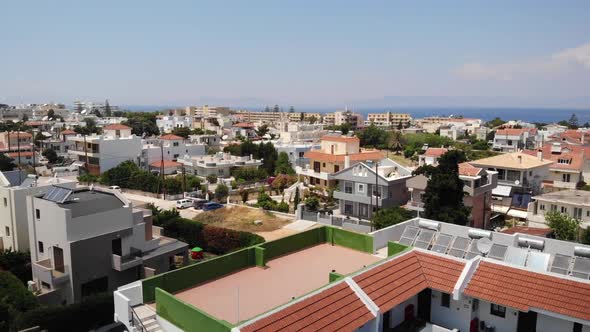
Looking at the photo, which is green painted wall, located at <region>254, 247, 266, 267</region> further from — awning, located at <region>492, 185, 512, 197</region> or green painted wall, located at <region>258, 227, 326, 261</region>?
awning, located at <region>492, 185, 512, 197</region>

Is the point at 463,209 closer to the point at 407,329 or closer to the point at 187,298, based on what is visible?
the point at 407,329

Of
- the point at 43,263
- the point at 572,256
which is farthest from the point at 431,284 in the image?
the point at 43,263

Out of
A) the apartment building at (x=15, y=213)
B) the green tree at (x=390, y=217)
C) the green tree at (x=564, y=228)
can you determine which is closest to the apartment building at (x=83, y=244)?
the apartment building at (x=15, y=213)

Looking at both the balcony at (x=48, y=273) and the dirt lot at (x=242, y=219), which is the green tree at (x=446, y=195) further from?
the balcony at (x=48, y=273)

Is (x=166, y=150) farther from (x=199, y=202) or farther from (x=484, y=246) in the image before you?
(x=484, y=246)

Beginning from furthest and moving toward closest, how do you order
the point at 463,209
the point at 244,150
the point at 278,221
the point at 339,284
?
1. the point at 244,150
2. the point at 278,221
3. the point at 463,209
4. the point at 339,284

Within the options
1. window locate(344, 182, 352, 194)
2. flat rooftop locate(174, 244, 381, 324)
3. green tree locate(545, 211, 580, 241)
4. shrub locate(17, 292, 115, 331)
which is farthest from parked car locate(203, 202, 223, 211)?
green tree locate(545, 211, 580, 241)
